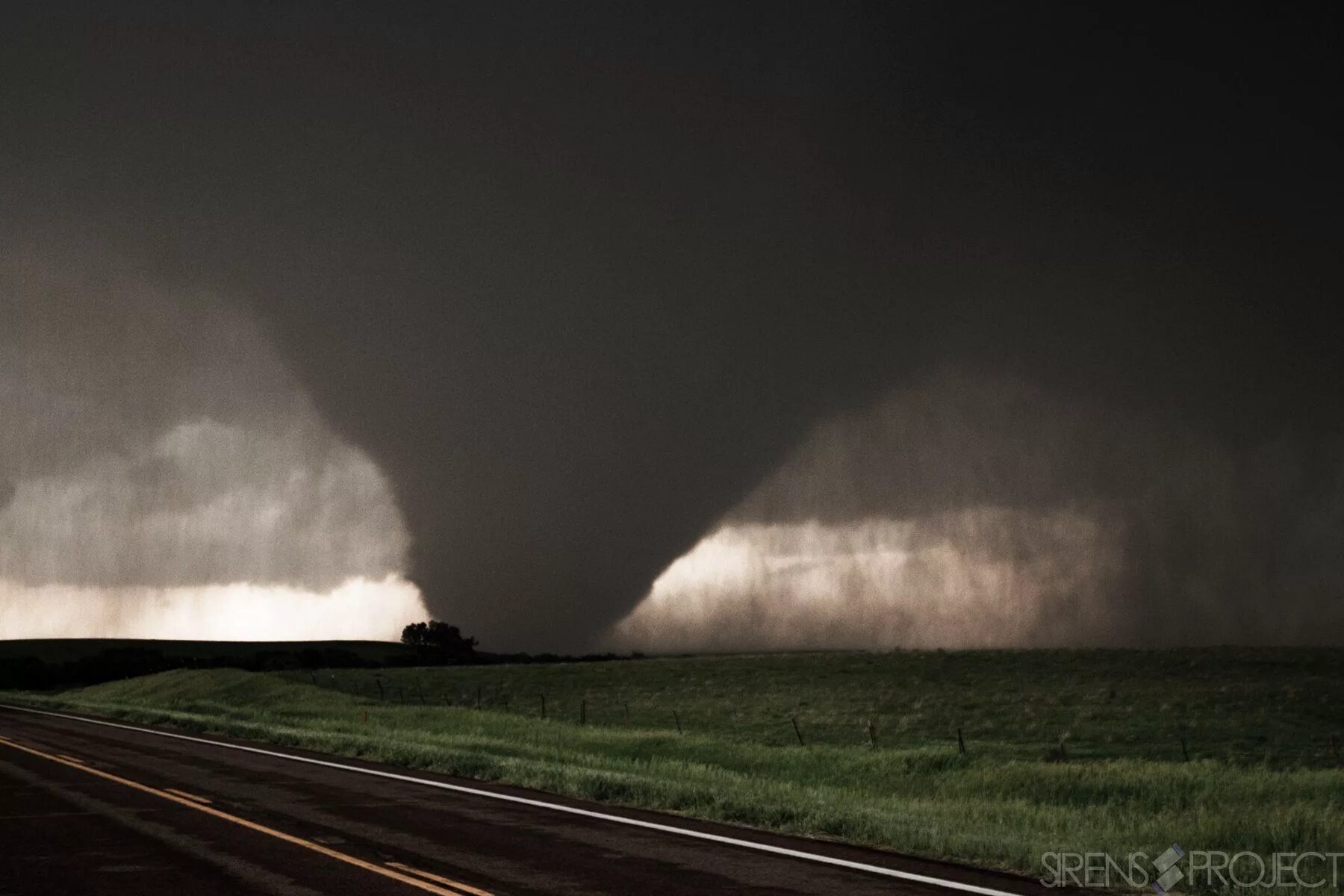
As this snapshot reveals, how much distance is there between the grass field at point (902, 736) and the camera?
15211 mm

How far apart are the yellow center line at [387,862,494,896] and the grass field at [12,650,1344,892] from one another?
4968 millimetres

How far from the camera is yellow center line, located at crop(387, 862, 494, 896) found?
10008mm

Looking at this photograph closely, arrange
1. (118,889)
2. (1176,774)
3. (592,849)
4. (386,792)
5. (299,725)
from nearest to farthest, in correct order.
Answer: (118,889) → (592,849) → (386,792) → (1176,774) → (299,725)

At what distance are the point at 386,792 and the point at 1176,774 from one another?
16.7 meters

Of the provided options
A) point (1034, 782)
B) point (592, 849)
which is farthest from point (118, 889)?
point (1034, 782)

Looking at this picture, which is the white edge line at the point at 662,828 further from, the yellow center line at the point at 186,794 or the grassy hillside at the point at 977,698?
the grassy hillside at the point at 977,698

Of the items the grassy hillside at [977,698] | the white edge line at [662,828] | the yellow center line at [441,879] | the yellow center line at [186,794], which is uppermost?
the yellow center line at [441,879]

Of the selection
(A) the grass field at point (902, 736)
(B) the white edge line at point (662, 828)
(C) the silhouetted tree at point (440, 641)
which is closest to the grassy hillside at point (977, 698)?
(A) the grass field at point (902, 736)

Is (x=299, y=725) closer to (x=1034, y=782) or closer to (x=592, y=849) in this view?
(x=1034, y=782)

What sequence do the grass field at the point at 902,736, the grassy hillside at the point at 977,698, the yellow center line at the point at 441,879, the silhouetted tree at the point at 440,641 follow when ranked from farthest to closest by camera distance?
the silhouetted tree at the point at 440,641 → the grassy hillside at the point at 977,698 → the grass field at the point at 902,736 → the yellow center line at the point at 441,879

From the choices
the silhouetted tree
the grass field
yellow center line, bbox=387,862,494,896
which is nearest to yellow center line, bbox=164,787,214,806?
the grass field

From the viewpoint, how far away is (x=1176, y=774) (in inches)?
934

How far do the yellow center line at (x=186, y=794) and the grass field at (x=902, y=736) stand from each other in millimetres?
4985

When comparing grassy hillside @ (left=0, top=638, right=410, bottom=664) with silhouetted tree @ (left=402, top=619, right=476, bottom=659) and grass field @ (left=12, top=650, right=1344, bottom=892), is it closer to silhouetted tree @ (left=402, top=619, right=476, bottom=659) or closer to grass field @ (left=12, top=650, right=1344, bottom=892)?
silhouetted tree @ (left=402, top=619, right=476, bottom=659)
